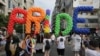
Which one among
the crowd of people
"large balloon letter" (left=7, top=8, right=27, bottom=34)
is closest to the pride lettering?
"large balloon letter" (left=7, top=8, right=27, bottom=34)

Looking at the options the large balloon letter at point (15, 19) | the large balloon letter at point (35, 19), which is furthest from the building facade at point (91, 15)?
the large balloon letter at point (15, 19)

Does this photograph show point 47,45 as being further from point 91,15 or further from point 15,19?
point 91,15

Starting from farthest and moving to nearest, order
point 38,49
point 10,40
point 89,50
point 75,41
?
1. point 38,49
2. point 75,41
3. point 10,40
4. point 89,50

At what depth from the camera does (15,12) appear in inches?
719

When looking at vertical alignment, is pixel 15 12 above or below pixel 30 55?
above

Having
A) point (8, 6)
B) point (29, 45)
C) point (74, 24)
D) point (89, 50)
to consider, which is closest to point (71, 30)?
point (74, 24)

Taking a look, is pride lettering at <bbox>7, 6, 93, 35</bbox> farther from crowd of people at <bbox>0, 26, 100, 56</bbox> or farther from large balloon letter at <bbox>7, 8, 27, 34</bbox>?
crowd of people at <bbox>0, 26, 100, 56</bbox>

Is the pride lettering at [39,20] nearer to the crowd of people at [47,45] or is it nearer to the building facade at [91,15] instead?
the crowd of people at [47,45]

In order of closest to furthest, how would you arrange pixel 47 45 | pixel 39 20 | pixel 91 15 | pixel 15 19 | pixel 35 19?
pixel 47 45
pixel 35 19
pixel 39 20
pixel 15 19
pixel 91 15

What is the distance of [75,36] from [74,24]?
1068 mm

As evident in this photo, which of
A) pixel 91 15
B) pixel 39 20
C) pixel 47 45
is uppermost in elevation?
pixel 91 15

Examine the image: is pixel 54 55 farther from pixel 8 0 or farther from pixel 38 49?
pixel 8 0

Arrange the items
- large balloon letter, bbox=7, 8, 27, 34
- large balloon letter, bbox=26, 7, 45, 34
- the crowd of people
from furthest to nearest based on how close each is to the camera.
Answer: large balloon letter, bbox=7, 8, 27, 34 < large balloon letter, bbox=26, 7, 45, 34 < the crowd of people

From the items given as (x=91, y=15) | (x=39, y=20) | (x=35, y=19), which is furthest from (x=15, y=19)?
(x=91, y=15)
